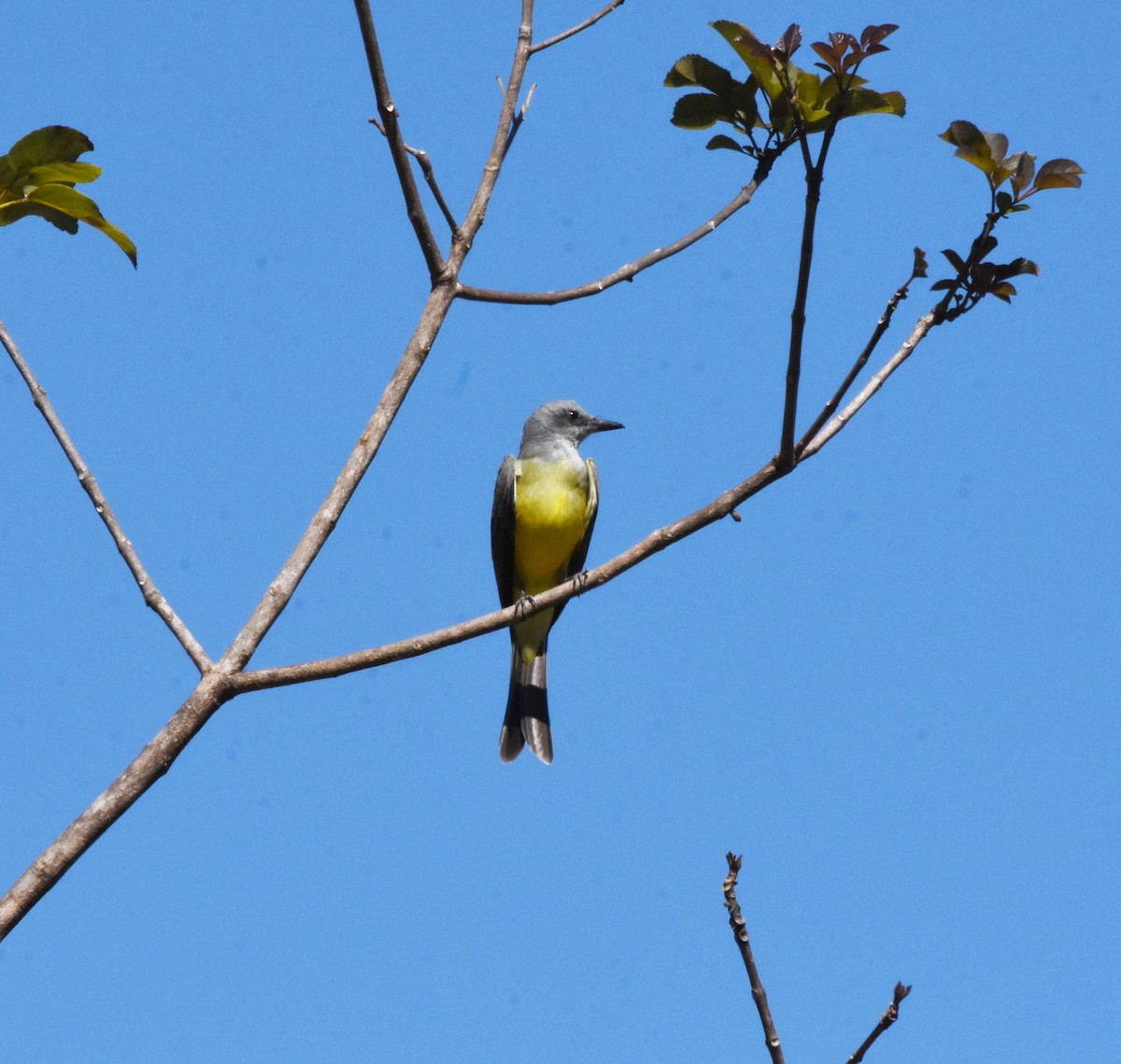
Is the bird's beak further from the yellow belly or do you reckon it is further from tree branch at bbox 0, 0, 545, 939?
tree branch at bbox 0, 0, 545, 939

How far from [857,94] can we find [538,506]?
500cm

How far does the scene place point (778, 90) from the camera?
3453mm

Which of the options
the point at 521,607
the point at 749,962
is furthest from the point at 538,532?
the point at 749,962

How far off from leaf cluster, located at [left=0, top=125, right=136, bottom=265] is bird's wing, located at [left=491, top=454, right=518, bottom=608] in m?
4.85

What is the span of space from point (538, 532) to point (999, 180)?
5.00 metres

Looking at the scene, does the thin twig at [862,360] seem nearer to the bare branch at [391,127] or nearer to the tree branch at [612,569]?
the tree branch at [612,569]

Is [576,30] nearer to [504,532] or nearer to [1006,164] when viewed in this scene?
[1006,164]

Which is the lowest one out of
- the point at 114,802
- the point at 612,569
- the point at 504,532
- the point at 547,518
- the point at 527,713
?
the point at 114,802

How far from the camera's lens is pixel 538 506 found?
812 cm

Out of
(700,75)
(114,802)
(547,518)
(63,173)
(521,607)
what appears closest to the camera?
(114,802)

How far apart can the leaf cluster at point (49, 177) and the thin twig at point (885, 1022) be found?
2608mm

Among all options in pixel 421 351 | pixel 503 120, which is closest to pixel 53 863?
pixel 421 351

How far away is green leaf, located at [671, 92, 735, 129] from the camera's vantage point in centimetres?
354

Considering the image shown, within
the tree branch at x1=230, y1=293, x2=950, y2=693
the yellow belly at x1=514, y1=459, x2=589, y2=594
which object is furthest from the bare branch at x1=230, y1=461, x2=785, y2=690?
the yellow belly at x1=514, y1=459, x2=589, y2=594
